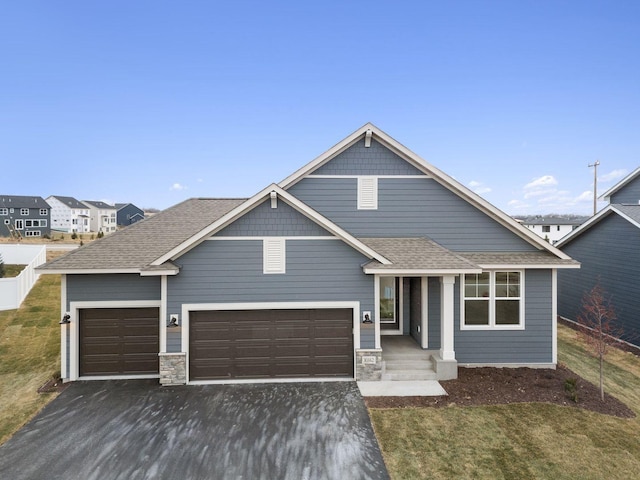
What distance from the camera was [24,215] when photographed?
51906 mm

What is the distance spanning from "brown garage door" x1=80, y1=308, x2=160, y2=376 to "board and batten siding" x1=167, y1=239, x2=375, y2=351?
109 cm

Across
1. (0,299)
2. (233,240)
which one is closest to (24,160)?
(0,299)

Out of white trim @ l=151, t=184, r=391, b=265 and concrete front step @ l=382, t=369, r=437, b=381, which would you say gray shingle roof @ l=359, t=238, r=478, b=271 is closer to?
white trim @ l=151, t=184, r=391, b=265

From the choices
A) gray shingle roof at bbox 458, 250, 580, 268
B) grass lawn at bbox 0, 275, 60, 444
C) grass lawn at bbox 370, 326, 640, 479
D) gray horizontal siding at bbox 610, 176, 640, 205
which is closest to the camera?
grass lawn at bbox 370, 326, 640, 479

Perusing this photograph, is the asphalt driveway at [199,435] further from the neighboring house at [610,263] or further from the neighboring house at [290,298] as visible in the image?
the neighboring house at [610,263]

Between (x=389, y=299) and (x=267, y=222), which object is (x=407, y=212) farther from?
(x=267, y=222)

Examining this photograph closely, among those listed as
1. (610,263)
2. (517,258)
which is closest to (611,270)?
(610,263)

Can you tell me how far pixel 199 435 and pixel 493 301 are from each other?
881 cm

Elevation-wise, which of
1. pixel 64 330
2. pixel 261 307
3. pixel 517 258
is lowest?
pixel 64 330

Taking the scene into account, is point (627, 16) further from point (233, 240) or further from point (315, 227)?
point (233, 240)

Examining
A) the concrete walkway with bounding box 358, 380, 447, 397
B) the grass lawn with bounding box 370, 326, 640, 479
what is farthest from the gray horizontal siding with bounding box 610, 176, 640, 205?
the concrete walkway with bounding box 358, 380, 447, 397

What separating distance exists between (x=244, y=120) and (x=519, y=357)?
1293 inches

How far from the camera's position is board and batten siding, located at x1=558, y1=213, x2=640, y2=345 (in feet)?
40.2

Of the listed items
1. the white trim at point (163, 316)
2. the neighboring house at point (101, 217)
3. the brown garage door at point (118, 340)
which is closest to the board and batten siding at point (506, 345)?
the white trim at point (163, 316)
